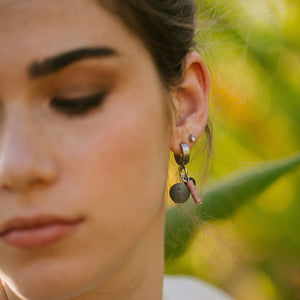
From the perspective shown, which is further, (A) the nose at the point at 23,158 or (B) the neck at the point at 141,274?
(B) the neck at the point at 141,274

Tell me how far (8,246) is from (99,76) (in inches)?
14.8

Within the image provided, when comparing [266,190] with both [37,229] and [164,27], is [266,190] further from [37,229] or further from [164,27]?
[37,229]

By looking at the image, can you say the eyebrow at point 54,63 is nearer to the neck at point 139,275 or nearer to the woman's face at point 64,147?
the woman's face at point 64,147

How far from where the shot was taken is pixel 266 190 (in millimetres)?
1919

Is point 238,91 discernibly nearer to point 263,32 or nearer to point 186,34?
point 263,32

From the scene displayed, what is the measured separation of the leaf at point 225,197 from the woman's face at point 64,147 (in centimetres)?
84

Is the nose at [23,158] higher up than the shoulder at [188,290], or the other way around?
the nose at [23,158]

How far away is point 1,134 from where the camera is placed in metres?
0.87

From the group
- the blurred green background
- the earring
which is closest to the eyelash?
the earring

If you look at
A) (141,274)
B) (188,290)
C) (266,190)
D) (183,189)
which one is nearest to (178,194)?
(183,189)

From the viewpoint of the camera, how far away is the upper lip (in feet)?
2.76

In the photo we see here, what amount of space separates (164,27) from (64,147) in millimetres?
411

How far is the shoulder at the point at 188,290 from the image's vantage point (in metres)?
1.60

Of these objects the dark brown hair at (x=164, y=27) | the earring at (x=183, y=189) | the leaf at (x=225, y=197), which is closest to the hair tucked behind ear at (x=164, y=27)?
the dark brown hair at (x=164, y=27)
